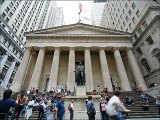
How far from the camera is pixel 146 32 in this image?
24516 mm

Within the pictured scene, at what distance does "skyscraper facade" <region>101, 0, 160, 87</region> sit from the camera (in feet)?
72.8

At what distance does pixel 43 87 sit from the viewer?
82.3ft

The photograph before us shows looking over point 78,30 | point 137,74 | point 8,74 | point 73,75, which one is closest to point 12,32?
point 8,74

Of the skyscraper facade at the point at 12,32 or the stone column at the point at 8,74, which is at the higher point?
the skyscraper facade at the point at 12,32

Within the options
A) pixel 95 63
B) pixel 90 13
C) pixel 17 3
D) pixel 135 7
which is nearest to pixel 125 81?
pixel 95 63

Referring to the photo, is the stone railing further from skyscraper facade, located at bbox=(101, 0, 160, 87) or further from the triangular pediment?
the triangular pediment

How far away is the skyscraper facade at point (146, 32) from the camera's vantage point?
874 inches

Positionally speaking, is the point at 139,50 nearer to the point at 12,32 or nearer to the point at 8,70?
the point at 12,32

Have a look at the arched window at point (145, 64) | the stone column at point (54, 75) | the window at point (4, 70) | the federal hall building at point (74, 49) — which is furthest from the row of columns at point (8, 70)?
the arched window at point (145, 64)

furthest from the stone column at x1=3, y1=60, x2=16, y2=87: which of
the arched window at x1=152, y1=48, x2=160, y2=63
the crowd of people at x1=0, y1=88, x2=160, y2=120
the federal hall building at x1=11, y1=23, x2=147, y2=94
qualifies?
the arched window at x1=152, y1=48, x2=160, y2=63

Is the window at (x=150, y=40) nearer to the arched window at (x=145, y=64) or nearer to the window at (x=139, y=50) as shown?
the window at (x=139, y=50)

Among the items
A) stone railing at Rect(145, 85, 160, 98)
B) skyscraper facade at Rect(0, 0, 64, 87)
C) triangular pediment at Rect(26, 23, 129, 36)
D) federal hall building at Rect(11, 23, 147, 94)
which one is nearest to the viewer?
stone railing at Rect(145, 85, 160, 98)

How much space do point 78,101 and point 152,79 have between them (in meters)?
18.8

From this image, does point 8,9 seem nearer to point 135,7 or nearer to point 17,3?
point 17,3
